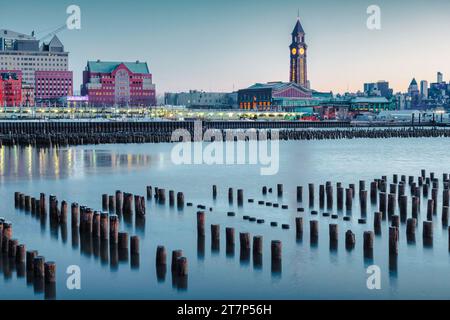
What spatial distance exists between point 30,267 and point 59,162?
4227cm

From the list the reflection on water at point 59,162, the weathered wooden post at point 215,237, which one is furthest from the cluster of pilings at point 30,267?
the reflection on water at point 59,162

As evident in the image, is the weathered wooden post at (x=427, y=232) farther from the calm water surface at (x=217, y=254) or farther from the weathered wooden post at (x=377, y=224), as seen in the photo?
the weathered wooden post at (x=377, y=224)

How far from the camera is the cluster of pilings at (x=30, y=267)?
2067 cm

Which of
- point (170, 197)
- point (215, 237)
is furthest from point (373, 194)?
point (215, 237)

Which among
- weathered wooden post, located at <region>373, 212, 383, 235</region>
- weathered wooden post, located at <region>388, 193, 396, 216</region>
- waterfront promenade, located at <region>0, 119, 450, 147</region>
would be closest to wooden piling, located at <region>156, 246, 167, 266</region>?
weathered wooden post, located at <region>373, 212, 383, 235</region>

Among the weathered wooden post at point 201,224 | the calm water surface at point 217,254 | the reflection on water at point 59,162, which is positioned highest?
the reflection on water at point 59,162

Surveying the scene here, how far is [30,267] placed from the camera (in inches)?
843

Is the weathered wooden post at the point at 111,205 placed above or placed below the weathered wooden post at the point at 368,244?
above

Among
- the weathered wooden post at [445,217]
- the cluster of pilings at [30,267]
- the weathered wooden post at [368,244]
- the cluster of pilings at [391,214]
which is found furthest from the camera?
the weathered wooden post at [445,217]

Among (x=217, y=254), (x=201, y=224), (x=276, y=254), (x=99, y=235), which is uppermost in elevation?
(x=201, y=224)

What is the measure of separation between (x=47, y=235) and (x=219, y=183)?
20624mm

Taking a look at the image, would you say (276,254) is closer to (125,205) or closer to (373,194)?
(125,205)

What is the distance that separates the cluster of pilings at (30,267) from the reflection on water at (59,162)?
26.8 meters
